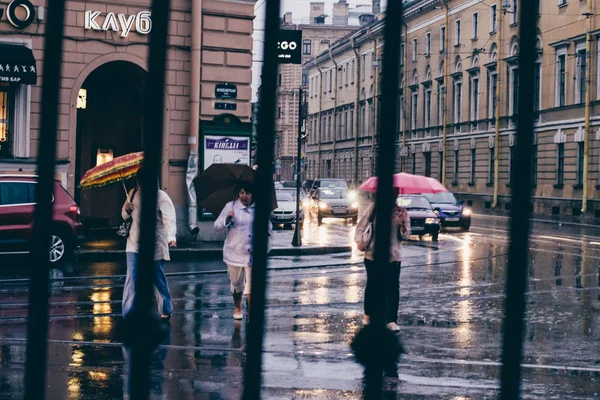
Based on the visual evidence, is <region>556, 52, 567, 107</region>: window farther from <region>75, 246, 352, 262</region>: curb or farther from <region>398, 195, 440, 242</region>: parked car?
<region>75, 246, 352, 262</region>: curb

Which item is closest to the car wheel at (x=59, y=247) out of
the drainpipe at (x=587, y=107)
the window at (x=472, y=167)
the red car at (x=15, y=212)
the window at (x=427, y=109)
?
the red car at (x=15, y=212)

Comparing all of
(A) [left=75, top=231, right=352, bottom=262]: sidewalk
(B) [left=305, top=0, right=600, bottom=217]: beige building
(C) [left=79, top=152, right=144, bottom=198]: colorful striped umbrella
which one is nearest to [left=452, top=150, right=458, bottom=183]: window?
(B) [left=305, top=0, right=600, bottom=217]: beige building

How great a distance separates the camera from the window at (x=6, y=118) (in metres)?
21.2

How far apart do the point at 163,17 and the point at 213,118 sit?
21.8m

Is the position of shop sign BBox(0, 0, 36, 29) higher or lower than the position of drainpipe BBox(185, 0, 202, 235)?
higher

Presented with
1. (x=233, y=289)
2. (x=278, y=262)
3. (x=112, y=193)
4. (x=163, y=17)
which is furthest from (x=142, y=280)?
(x=112, y=193)

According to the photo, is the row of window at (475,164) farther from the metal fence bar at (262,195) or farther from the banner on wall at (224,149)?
the metal fence bar at (262,195)

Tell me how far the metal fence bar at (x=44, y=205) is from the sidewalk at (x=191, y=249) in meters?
18.5

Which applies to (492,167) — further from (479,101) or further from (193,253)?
(193,253)

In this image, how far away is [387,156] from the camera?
55.5 inches

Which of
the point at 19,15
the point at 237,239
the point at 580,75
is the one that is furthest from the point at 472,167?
the point at 237,239

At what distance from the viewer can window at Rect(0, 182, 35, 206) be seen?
17641 millimetres

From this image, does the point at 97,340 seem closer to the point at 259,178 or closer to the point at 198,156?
the point at 259,178

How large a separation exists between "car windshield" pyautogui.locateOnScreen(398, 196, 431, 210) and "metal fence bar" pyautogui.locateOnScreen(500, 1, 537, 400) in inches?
1108
